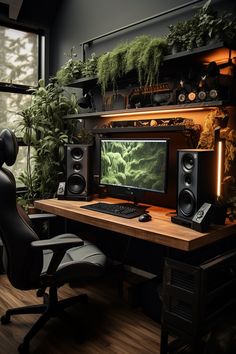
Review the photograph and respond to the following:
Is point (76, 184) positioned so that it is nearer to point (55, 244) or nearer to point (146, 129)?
point (146, 129)

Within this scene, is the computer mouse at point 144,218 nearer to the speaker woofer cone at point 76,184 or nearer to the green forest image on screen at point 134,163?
the green forest image on screen at point 134,163

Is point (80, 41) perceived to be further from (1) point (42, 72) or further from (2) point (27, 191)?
(2) point (27, 191)

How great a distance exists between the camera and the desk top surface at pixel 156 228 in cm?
167

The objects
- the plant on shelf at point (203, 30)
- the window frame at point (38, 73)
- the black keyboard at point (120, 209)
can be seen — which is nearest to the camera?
the plant on shelf at point (203, 30)

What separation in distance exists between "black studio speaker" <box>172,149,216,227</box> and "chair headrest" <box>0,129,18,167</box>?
0.96 metres

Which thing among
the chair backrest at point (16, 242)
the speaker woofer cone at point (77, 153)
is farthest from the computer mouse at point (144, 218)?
the speaker woofer cone at point (77, 153)

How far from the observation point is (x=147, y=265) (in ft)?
9.21

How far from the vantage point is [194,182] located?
6.20 ft

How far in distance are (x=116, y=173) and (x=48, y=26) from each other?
88.8 inches

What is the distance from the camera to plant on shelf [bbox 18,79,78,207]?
324 cm

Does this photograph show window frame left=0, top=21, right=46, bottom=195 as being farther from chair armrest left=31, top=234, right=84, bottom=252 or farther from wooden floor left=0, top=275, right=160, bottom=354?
chair armrest left=31, top=234, right=84, bottom=252

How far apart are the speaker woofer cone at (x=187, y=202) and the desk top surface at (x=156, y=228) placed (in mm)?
97

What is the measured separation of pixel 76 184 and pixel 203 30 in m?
1.47

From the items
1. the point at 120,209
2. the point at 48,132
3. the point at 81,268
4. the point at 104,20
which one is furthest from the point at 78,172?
the point at 104,20
